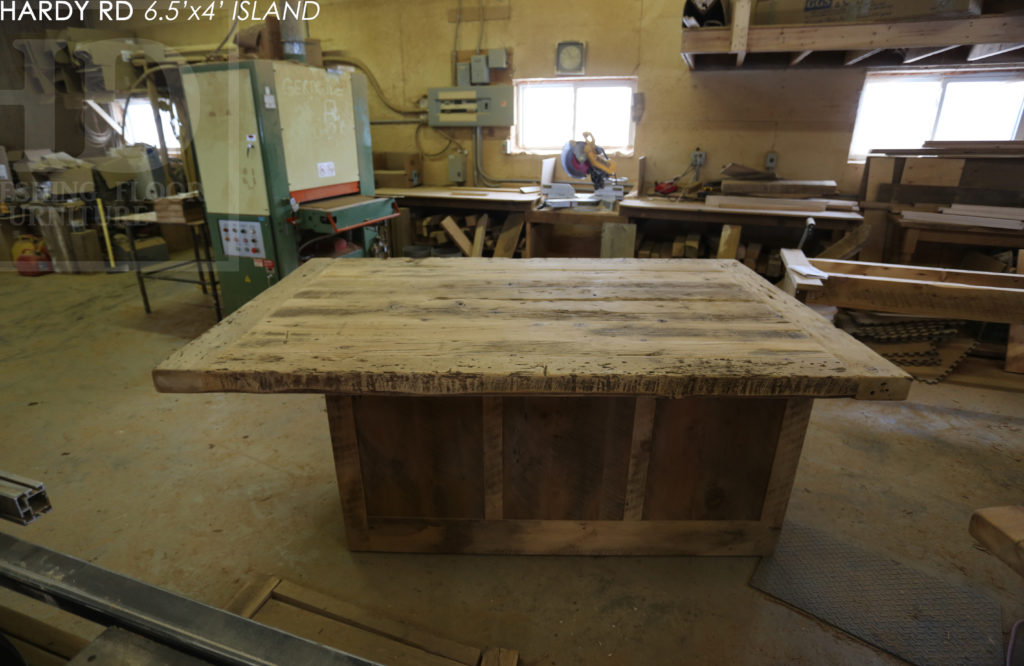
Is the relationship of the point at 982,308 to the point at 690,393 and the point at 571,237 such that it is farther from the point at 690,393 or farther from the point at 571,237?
the point at 571,237

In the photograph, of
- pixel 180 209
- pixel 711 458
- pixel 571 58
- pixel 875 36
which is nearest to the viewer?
pixel 711 458

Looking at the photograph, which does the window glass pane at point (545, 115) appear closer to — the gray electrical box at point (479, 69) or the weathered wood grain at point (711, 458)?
the gray electrical box at point (479, 69)

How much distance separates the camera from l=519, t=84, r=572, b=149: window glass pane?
4516 mm

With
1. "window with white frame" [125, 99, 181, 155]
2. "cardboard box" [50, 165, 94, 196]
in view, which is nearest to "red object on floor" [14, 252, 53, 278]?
"cardboard box" [50, 165, 94, 196]

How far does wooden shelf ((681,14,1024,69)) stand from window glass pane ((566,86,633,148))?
1.18 metres

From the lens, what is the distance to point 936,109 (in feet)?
12.2

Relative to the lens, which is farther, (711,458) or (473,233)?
(473,233)

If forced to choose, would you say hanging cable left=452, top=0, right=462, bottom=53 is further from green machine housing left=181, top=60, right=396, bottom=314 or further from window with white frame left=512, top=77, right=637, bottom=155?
green machine housing left=181, top=60, right=396, bottom=314

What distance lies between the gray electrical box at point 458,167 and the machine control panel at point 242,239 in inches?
84.1

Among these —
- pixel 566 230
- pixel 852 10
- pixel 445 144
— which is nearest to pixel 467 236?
pixel 566 230

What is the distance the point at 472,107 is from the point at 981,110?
3.76 m

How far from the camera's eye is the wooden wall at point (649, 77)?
12.6ft

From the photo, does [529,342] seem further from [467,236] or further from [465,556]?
[467,236]

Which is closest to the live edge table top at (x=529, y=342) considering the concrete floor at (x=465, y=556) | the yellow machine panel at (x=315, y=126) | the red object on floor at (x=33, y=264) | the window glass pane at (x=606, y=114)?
the concrete floor at (x=465, y=556)
